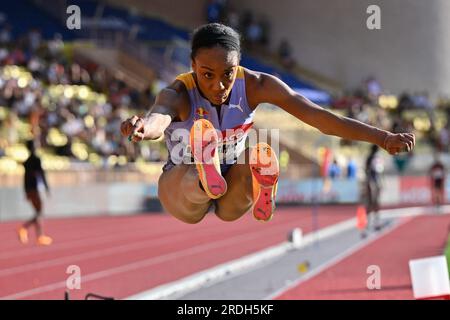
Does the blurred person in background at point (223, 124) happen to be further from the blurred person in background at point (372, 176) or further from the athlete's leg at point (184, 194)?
the blurred person in background at point (372, 176)

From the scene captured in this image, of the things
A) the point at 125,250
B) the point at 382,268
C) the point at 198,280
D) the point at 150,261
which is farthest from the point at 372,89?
the point at 198,280

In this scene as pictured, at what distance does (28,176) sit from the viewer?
11.2 meters

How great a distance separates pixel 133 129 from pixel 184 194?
1231 millimetres

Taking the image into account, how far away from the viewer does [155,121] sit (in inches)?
143

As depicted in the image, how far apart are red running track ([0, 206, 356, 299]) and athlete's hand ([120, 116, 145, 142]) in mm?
3805

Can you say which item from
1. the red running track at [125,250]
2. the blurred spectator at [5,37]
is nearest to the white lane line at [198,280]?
the red running track at [125,250]

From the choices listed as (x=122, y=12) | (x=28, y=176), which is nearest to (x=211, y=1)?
(x=122, y=12)

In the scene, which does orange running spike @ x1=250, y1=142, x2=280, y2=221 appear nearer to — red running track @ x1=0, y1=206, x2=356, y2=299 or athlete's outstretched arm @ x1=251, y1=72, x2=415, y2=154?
athlete's outstretched arm @ x1=251, y1=72, x2=415, y2=154

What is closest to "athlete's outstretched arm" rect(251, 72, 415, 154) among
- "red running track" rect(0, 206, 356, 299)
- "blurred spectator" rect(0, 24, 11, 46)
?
"red running track" rect(0, 206, 356, 299)

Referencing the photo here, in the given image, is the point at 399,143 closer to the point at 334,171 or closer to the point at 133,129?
the point at 133,129

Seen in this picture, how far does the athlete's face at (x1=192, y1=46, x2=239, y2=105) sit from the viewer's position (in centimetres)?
395

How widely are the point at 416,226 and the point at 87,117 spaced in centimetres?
629

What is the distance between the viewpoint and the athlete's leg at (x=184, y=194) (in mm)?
4405
